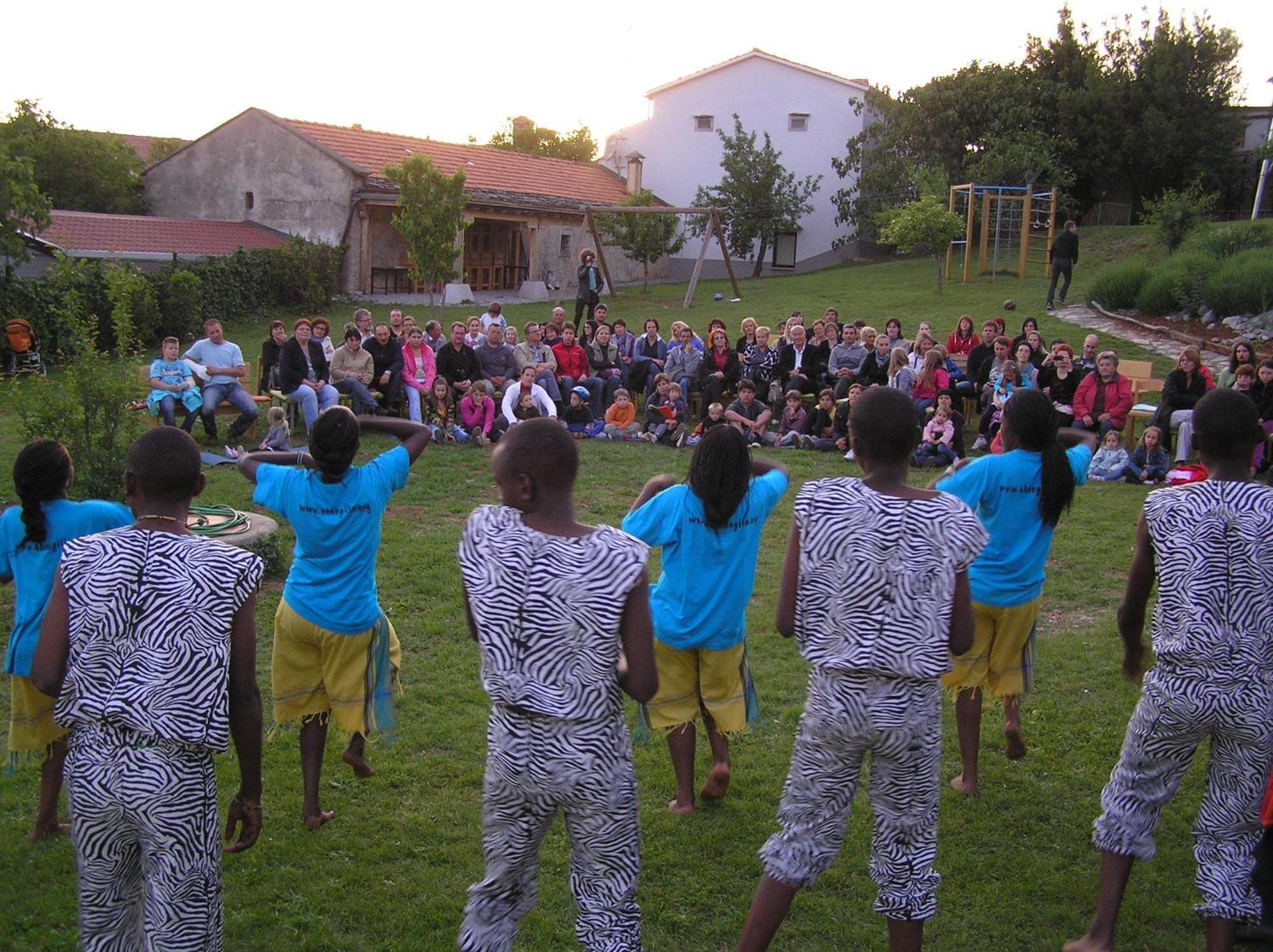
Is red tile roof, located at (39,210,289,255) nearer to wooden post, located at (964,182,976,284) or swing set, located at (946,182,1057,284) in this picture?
wooden post, located at (964,182,976,284)

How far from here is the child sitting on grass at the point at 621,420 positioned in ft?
46.2

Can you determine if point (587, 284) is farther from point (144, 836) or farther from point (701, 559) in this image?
point (144, 836)

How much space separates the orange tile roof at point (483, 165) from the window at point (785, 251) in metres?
5.80

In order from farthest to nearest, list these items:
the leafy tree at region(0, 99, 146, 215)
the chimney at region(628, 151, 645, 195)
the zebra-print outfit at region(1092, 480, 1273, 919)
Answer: the chimney at region(628, 151, 645, 195) → the leafy tree at region(0, 99, 146, 215) → the zebra-print outfit at region(1092, 480, 1273, 919)

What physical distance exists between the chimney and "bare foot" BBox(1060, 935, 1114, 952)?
36.7m

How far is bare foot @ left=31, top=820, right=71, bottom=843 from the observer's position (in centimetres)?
450

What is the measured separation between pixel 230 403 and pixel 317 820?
31.0 feet

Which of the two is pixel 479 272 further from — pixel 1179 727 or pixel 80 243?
pixel 1179 727

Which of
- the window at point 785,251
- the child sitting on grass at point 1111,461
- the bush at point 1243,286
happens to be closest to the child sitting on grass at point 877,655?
the child sitting on grass at point 1111,461

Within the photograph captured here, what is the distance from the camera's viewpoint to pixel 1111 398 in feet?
41.8

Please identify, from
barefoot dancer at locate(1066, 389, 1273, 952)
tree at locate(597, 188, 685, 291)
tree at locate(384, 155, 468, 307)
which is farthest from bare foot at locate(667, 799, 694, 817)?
tree at locate(597, 188, 685, 291)

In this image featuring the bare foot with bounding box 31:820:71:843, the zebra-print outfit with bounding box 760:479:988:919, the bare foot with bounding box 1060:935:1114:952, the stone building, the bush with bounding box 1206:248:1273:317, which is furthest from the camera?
the stone building

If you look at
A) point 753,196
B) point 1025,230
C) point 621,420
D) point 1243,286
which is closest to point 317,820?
point 621,420

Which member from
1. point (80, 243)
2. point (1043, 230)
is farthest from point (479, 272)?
point (1043, 230)
